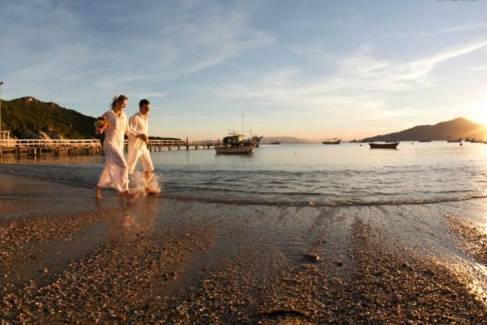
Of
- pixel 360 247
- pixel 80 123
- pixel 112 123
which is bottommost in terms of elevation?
pixel 360 247

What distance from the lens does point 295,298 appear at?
311cm

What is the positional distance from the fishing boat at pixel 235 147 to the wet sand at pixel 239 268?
5722 centimetres

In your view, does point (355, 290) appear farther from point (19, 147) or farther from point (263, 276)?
point (19, 147)

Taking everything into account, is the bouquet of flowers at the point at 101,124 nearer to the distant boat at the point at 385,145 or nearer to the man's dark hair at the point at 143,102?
the man's dark hair at the point at 143,102

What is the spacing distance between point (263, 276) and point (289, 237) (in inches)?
70.1

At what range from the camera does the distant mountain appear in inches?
3305

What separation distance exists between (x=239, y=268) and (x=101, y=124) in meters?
6.19

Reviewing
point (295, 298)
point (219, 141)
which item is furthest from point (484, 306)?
point (219, 141)

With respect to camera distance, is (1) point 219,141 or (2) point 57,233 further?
(1) point 219,141

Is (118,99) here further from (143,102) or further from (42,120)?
(42,120)

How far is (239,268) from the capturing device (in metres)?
3.92

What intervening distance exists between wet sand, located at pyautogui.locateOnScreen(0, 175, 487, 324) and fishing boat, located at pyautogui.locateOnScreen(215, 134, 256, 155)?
57.2 metres

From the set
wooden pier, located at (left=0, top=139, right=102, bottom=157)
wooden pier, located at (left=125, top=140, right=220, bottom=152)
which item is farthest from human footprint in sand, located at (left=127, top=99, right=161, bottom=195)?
wooden pier, located at (left=125, top=140, right=220, bottom=152)

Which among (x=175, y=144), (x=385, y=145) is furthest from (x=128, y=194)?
(x=385, y=145)
